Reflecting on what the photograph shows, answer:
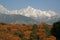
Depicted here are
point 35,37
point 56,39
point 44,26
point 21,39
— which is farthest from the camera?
point 44,26

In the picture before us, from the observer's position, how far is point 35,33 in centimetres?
7012

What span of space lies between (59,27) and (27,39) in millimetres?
8826

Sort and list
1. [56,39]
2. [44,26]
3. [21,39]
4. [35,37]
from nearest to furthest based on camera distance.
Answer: [56,39] → [35,37] → [21,39] → [44,26]

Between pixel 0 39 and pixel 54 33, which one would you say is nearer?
pixel 0 39

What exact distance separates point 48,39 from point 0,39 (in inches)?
451

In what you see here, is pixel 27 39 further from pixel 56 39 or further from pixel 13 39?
pixel 56 39

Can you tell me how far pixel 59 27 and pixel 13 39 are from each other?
12.4 metres

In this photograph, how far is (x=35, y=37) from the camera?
6700 centimetres

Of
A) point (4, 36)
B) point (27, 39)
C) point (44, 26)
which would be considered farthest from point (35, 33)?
point (44, 26)

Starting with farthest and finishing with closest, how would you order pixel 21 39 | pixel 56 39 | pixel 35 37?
→ pixel 21 39
pixel 35 37
pixel 56 39

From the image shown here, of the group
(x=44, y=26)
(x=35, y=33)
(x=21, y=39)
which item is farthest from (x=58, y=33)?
(x=44, y=26)

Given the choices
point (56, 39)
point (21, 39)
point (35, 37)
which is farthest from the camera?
point (21, 39)

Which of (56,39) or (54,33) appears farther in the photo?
(54,33)

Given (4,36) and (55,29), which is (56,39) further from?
(4,36)
